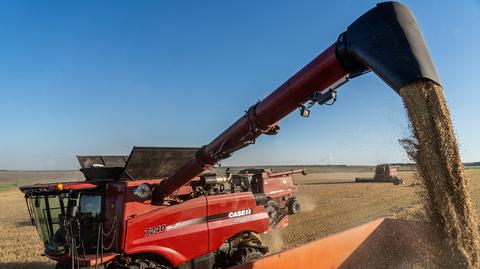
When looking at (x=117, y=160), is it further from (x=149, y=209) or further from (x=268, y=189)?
(x=268, y=189)

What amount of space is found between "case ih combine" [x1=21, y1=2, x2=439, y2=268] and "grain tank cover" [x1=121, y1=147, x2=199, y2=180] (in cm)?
2

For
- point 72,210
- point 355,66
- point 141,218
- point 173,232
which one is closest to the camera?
point 355,66

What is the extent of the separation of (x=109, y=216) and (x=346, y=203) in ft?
42.7

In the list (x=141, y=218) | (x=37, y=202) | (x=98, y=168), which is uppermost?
(x=98, y=168)

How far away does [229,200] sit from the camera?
19.8ft

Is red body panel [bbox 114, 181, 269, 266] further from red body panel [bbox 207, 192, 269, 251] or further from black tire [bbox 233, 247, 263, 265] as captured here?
black tire [bbox 233, 247, 263, 265]

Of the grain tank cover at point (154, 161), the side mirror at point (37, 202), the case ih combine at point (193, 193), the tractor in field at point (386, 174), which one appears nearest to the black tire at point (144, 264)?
the case ih combine at point (193, 193)

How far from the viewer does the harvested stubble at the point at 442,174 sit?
377 cm

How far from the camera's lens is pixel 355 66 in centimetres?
377

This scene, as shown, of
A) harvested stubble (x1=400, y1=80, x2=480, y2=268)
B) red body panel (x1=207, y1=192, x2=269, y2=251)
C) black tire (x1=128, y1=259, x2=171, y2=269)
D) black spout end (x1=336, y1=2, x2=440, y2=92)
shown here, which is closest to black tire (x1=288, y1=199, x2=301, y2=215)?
red body panel (x1=207, y1=192, x2=269, y2=251)

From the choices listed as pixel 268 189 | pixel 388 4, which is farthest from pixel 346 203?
pixel 388 4

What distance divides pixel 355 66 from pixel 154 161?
3.01 meters

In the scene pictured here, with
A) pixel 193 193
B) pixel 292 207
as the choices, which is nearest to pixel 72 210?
pixel 193 193

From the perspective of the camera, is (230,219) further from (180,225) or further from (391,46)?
(391,46)
